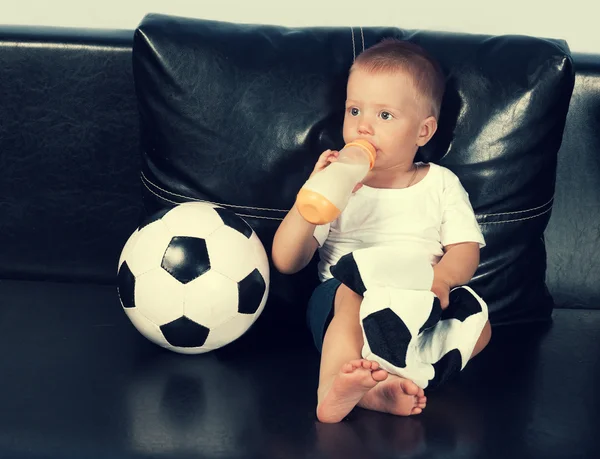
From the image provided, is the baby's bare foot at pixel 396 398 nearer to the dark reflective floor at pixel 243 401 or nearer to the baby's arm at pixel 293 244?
the dark reflective floor at pixel 243 401

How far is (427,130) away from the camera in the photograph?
1525 millimetres

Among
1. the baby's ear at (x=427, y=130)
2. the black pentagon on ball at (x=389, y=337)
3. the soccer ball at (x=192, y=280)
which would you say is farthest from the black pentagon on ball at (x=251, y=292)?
the baby's ear at (x=427, y=130)

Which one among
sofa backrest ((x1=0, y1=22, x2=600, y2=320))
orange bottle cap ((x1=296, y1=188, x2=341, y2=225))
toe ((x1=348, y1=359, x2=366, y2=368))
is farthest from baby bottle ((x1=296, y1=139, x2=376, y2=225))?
sofa backrest ((x1=0, y1=22, x2=600, y2=320))

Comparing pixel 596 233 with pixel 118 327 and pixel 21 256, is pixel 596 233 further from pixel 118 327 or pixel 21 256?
pixel 21 256

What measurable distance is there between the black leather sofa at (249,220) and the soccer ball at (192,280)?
0.21 feet

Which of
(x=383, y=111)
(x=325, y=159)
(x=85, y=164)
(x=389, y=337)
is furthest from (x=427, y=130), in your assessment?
(x=85, y=164)

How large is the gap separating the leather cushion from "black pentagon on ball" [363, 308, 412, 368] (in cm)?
33

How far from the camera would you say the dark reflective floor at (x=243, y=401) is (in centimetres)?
122

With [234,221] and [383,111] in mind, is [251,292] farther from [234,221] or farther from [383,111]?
[383,111]

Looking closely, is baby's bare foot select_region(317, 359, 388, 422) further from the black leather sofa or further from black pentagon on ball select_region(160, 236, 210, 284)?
black pentagon on ball select_region(160, 236, 210, 284)

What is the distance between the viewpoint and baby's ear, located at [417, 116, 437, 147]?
59.5 inches

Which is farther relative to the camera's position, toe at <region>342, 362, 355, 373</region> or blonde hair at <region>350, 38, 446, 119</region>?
blonde hair at <region>350, 38, 446, 119</region>

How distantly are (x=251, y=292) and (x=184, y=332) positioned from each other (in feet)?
0.42

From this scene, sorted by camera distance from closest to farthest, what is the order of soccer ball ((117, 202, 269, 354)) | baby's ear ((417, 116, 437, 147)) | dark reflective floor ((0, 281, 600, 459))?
dark reflective floor ((0, 281, 600, 459)) → soccer ball ((117, 202, 269, 354)) → baby's ear ((417, 116, 437, 147))
